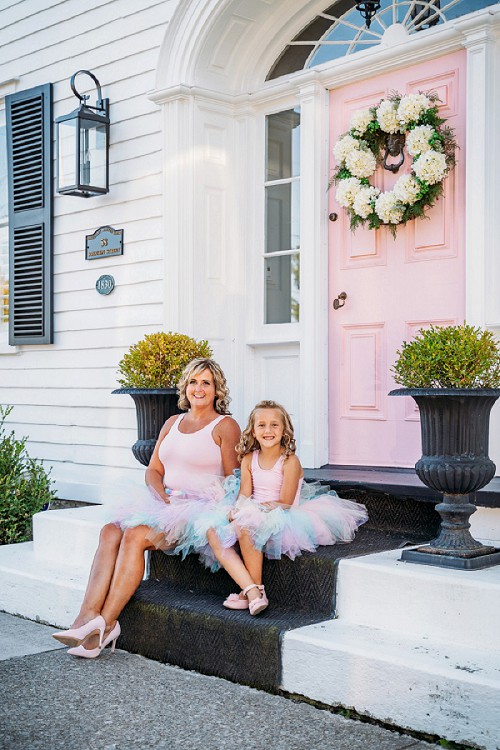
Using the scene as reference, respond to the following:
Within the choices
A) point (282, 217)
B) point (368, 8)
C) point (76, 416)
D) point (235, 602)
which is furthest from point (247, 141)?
point (235, 602)

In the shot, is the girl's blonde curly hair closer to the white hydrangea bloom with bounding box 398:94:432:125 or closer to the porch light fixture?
the white hydrangea bloom with bounding box 398:94:432:125

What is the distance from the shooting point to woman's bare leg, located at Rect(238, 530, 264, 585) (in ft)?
12.8

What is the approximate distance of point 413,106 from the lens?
495 cm

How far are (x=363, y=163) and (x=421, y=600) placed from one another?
2.57 metres

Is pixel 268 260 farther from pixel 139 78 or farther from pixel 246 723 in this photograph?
pixel 246 723

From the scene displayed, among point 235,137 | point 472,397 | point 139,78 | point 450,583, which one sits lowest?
point 450,583

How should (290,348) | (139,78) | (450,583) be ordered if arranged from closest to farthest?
(450,583) → (290,348) → (139,78)

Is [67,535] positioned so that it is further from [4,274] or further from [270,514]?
[4,274]

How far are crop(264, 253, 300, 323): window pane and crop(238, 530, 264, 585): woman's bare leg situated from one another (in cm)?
215

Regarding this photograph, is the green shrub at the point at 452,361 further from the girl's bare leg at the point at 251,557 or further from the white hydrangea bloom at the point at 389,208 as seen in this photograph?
the white hydrangea bloom at the point at 389,208

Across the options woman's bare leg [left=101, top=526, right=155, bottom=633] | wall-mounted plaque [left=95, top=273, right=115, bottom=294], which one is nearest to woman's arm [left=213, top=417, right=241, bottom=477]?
woman's bare leg [left=101, top=526, right=155, bottom=633]

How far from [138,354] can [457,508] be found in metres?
2.12

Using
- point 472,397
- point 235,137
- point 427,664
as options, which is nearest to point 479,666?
point 427,664

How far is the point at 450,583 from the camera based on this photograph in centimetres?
348
